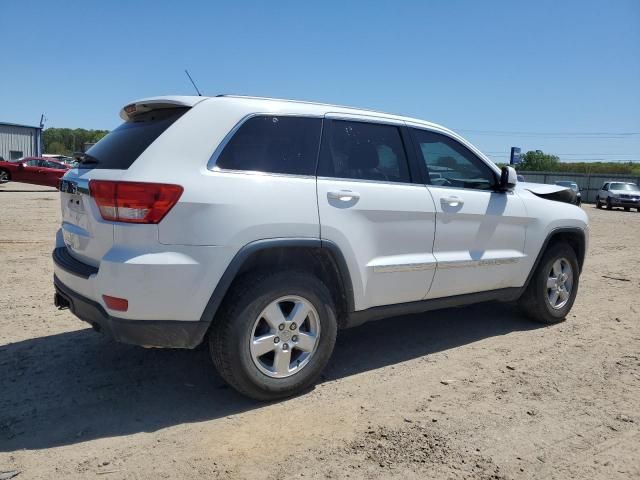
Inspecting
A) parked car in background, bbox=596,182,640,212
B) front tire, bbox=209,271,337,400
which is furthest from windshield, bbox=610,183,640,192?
front tire, bbox=209,271,337,400

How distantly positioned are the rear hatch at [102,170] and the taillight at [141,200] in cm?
8

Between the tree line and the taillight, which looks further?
the tree line

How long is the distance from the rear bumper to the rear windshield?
2.85 ft

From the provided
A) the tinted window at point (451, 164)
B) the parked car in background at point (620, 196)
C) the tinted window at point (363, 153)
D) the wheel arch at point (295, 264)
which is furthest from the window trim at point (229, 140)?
the parked car in background at point (620, 196)

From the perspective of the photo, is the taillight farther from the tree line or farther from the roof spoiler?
the tree line

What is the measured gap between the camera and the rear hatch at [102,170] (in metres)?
3.15

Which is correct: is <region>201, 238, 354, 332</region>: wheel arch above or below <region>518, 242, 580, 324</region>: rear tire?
above

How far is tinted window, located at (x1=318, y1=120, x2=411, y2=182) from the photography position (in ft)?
12.3

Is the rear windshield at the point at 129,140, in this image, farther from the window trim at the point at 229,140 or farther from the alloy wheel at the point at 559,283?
the alloy wheel at the point at 559,283

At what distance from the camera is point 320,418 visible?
3.27 metres

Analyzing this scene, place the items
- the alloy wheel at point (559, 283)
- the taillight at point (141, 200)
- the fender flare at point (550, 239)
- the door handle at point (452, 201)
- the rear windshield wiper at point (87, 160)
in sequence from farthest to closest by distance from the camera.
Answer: the alloy wheel at point (559, 283), the fender flare at point (550, 239), the door handle at point (452, 201), the rear windshield wiper at point (87, 160), the taillight at point (141, 200)

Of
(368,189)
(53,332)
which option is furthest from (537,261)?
(53,332)

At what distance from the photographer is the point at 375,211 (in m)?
3.76

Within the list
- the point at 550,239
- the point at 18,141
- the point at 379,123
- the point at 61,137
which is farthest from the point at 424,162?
the point at 61,137
